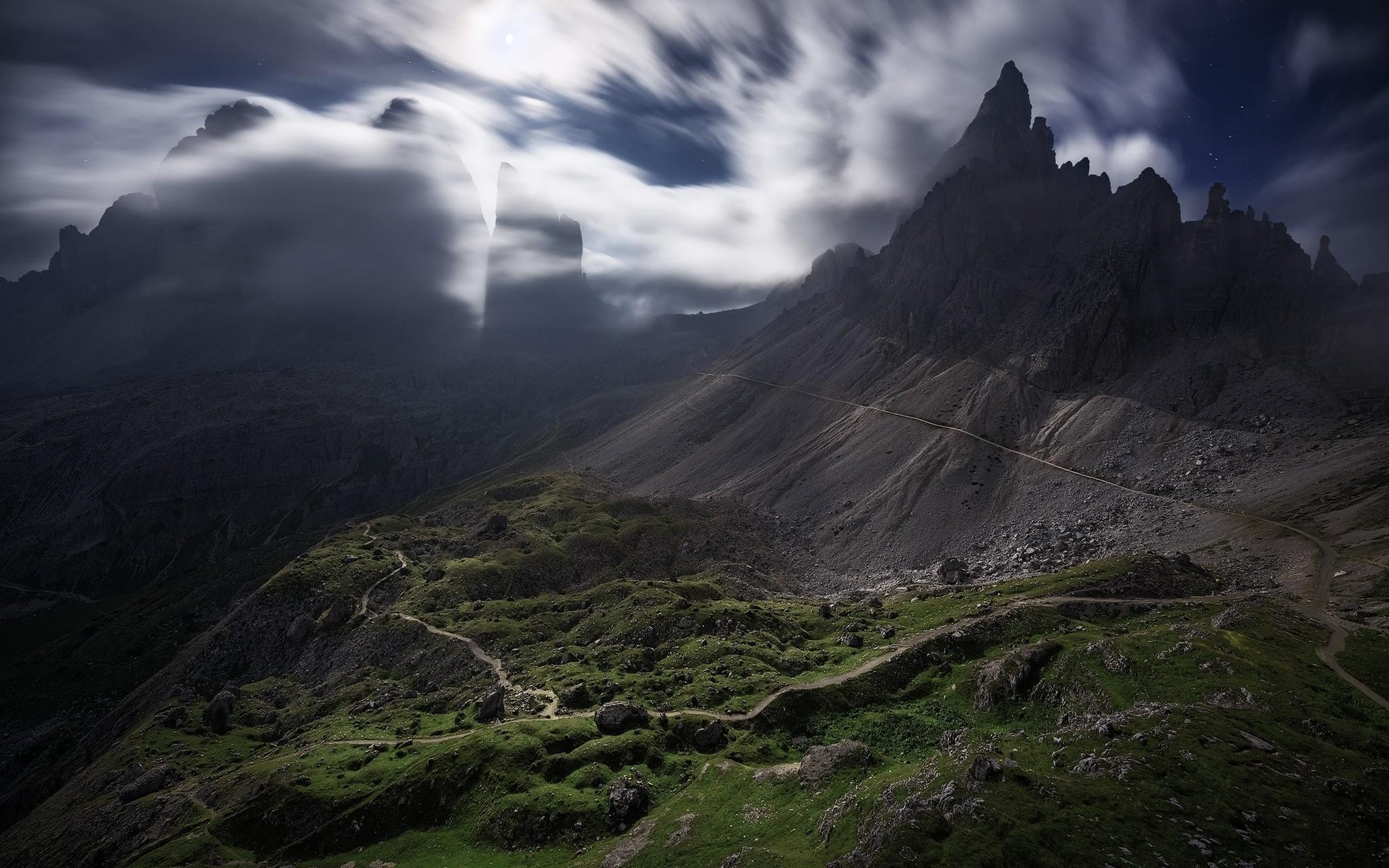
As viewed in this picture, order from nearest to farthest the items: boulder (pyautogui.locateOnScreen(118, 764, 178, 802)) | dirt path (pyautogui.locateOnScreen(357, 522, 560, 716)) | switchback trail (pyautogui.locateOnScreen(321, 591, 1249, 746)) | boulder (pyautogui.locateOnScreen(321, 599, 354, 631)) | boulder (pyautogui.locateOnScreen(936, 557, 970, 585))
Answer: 1. switchback trail (pyautogui.locateOnScreen(321, 591, 1249, 746))
2. boulder (pyautogui.locateOnScreen(118, 764, 178, 802))
3. dirt path (pyautogui.locateOnScreen(357, 522, 560, 716))
4. boulder (pyautogui.locateOnScreen(321, 599, 354, 631))
5. boulder (pyautogui.locateOnScreen(936, 557, 970, 585))

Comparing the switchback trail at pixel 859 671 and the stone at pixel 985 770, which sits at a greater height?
the stone at pixel 985 770

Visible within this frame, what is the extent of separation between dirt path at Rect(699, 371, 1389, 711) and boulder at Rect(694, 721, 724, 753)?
164ft

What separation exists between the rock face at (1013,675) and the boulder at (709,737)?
23.0m

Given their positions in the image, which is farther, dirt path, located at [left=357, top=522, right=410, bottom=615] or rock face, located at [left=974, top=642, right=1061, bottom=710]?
dirt path, located at [left=357, top=522, right=410, bottom=615]

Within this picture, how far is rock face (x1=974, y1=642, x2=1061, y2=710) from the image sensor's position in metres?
50.4

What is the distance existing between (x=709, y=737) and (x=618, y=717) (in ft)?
31.1

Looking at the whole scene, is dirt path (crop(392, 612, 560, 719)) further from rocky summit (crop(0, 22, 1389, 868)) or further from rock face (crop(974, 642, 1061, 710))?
rock face (crop(974, 642, 1061, 710))

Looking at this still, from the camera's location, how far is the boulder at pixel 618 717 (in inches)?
2216

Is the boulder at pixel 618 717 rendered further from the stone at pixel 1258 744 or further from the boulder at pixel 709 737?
the stone at pixel 1258 744

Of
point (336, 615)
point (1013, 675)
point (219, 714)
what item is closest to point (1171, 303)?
point (1013, 675)

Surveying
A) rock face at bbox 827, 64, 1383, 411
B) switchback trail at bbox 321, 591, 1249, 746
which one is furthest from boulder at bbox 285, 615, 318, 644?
rock face at bbox 827, 64, 1383, 411

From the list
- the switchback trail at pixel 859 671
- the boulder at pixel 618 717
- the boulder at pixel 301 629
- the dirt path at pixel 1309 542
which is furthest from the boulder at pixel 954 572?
the boulder at pixel 301 629

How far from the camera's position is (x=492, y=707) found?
6519cm

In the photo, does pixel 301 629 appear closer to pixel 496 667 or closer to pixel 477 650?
pixel 477 650
